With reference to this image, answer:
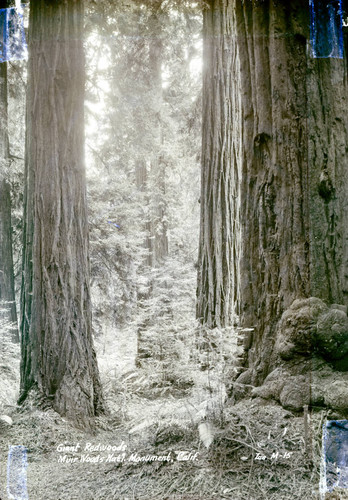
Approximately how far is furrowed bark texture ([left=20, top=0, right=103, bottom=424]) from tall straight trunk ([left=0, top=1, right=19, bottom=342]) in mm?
662

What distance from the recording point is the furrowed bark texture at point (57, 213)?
3.04m

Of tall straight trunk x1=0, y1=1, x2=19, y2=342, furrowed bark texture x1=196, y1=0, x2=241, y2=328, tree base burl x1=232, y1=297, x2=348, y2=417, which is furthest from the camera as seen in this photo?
tall straight trunk x1=0, y1=1, x2=19, y2=342

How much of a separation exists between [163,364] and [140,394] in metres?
0.37

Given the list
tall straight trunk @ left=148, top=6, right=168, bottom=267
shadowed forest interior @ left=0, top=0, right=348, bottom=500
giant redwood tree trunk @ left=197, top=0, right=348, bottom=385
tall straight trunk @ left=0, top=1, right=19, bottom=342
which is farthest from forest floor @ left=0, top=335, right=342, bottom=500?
tall straight trunk @ left=0, top=1, right=19, bottom=342

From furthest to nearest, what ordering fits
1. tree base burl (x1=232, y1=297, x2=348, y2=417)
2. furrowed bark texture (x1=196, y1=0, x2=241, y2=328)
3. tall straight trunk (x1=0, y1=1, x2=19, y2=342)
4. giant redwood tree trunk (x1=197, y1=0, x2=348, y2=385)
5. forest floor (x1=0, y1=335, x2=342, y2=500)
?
tall straight trunk (x1=0, y1=1, x2=19, y2=342), furrowed bark texture (x1=196, y1=0, x2=241, y2=328), giant redwood tree trunk (x1=197, y1=0, x2=348, y2=385), tree base burl (x1=232, y1=297, x2=348, y2=417), forest floor (x1=0, y1=335, x2=342, y2=500)

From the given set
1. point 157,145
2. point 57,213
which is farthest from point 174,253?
point 157,145

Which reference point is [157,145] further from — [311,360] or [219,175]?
[311,360]

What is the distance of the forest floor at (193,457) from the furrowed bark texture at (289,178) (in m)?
0.34

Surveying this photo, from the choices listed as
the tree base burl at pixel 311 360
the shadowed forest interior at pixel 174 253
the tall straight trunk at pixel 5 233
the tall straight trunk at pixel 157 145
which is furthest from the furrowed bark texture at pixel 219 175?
the tall straight trunk at pixel 5 233

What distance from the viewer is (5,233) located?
443 cm

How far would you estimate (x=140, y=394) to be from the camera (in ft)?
8.34

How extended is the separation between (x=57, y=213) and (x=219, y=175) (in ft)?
5.57

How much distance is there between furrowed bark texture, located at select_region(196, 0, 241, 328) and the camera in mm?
3285

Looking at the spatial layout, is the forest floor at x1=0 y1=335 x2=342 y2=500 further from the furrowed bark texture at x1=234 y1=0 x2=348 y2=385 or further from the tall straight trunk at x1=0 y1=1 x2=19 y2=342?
the tall straight trunk at x1=0 y1=1 x2=19 y2=342
